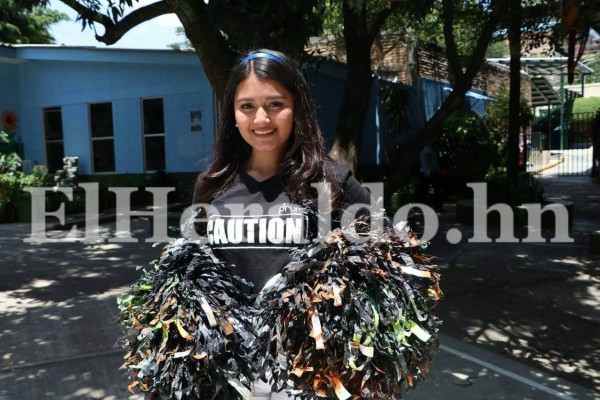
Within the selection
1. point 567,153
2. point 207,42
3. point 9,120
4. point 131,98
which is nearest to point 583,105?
point 567,153

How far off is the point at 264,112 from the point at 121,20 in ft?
18.3

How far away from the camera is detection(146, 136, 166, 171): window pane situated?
14.2m

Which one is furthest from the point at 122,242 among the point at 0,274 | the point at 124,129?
the point at 124,129

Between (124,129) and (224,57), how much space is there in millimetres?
9194

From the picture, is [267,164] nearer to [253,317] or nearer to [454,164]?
[253,317]

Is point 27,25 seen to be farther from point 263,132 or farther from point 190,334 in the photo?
point 190,334

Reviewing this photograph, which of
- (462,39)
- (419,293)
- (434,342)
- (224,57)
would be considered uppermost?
(462,39)

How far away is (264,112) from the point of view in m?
2.17

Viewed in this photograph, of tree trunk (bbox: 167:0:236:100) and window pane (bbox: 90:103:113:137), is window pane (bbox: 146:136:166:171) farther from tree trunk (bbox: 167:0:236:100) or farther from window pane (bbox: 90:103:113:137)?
tree trunk (bbox: 167:0:236:100)

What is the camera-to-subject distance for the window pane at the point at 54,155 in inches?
615

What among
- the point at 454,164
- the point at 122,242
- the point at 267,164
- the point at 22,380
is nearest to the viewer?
the point at 267,164

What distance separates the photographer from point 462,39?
731 inches

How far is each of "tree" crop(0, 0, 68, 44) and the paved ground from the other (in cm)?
1546
